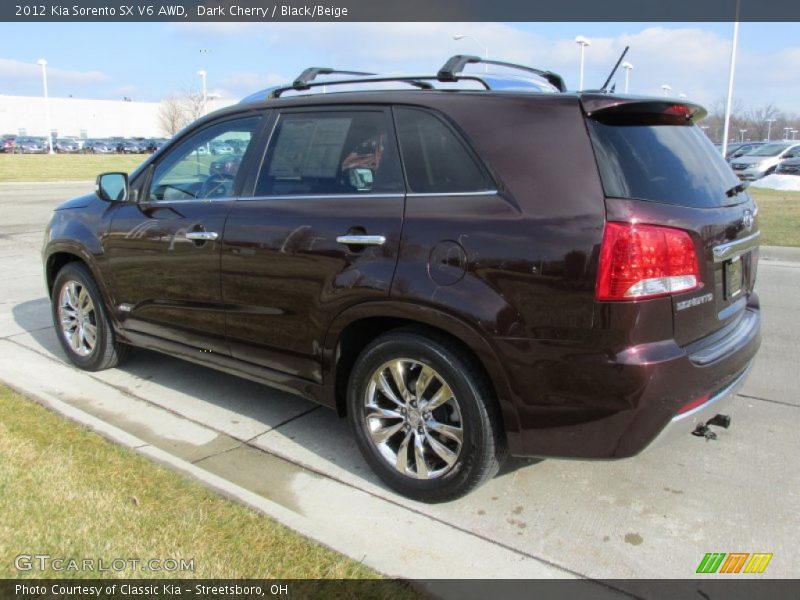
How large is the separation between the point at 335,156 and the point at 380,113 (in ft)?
1.13

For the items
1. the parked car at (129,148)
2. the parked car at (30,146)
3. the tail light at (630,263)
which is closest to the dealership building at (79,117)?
the parked car at (30,146)

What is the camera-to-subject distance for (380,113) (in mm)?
3342

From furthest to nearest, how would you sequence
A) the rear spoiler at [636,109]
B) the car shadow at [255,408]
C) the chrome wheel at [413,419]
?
the car shadow at [255,408] → the chrome wheel at [413,419] → the rear spoiler at [636,109]

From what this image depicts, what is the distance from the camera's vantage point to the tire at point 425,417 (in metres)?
2.95

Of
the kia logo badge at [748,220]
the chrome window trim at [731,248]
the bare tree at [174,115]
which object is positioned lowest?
the chrome window trim at [731,248]

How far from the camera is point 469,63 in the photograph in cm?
378

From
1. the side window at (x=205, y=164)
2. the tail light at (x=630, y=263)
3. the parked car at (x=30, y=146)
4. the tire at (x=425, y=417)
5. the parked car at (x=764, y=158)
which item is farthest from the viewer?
the parked car at (x=30, y=146)

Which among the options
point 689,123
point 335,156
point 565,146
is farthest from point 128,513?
point 689,123

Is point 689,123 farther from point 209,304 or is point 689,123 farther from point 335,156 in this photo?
point 209,304

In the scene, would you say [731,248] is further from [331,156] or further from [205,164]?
[205,164]

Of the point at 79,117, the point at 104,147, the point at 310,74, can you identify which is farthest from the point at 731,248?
the point at 79,117

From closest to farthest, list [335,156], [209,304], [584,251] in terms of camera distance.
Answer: [584,251]
[335,156]
[209,304]

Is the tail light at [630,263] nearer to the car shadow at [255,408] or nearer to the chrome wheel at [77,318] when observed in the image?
the car shadow at [255,408]

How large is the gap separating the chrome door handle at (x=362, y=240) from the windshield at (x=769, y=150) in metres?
27.4
